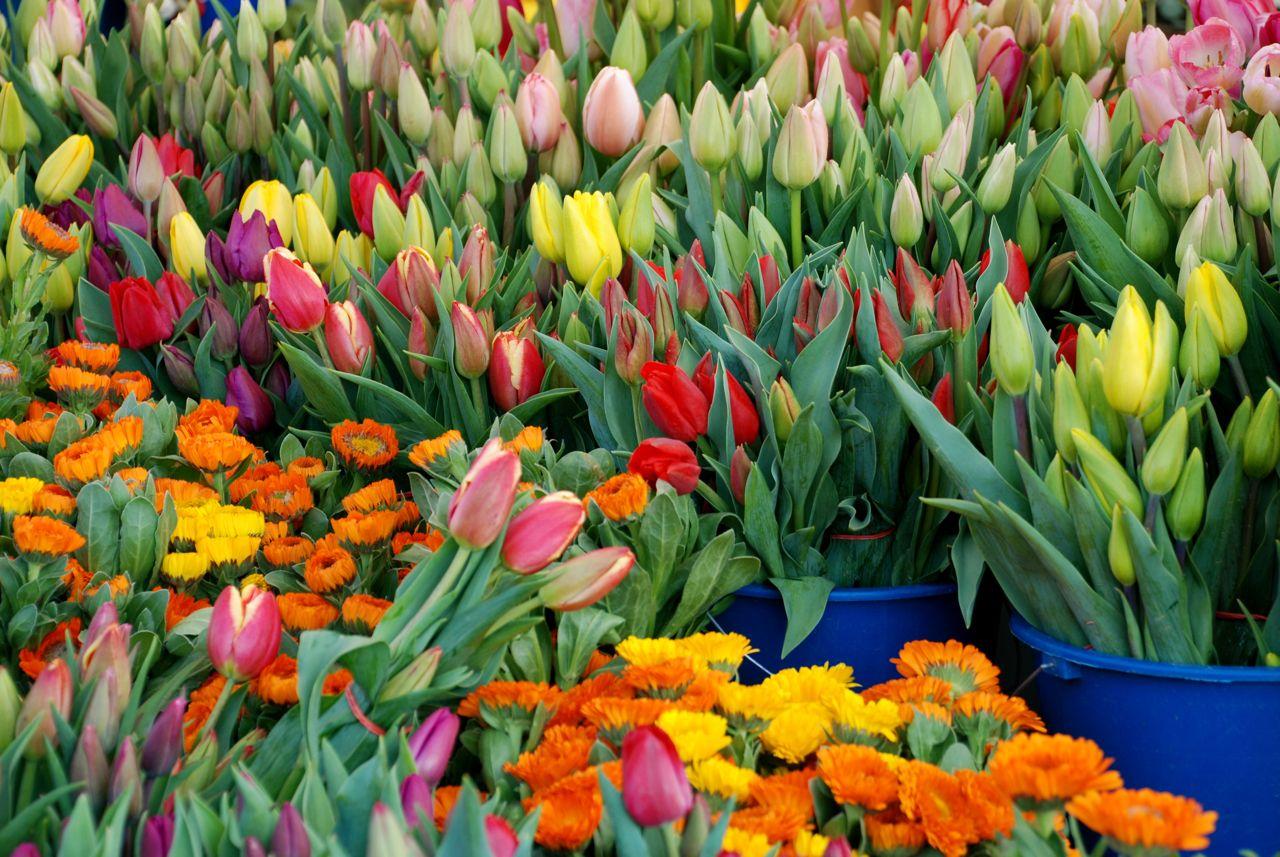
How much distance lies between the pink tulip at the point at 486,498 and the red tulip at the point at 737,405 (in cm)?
38

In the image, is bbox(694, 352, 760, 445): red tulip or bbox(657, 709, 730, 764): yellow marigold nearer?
bbox(657, 709, 730, 764): yellow marigold

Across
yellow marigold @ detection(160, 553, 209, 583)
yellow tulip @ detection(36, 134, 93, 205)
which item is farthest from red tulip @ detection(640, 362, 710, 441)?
yellow tulip @ detection(36, 134, 93, 205)

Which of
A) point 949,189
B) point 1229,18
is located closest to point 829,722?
point 949,189

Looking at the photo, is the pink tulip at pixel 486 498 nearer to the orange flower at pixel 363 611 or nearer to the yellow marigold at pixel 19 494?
the orange flower at pixel 363 611

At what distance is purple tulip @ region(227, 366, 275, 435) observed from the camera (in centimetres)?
143

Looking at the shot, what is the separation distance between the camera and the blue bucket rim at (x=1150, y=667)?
0.91m

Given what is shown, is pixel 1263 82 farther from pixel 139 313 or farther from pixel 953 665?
pixel 139 313

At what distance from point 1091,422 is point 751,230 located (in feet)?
1.58

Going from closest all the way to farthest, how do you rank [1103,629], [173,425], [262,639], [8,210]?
[262,639], [1103,629], [173,425], [8,210]

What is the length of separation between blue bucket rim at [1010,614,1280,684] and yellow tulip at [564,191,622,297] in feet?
1.89

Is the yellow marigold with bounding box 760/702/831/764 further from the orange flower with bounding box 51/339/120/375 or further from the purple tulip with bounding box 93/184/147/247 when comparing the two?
the purple tulip with bounding box 93/184/147/247

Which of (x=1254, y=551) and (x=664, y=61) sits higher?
(x=664, y=61)

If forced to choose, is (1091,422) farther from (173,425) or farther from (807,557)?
(173,425)

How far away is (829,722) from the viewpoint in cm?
86
